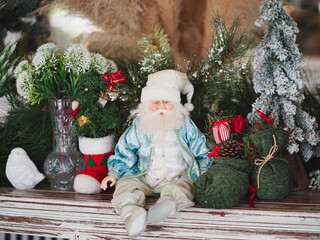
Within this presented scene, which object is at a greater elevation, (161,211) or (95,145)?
(95,145)

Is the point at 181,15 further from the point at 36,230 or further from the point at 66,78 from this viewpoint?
the point at 36,230

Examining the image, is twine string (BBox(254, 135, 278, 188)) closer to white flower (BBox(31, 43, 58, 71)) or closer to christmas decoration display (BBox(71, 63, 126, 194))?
christmas decoration display (BBox(71, 63, 126, 194))

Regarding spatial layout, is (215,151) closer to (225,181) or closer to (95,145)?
(225,181)

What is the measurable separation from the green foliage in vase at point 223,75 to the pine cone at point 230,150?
0.96 ft

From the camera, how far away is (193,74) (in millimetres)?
1728

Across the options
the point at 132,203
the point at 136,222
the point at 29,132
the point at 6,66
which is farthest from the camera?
the point at 6,66

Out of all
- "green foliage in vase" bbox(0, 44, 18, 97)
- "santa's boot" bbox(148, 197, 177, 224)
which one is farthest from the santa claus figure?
"green foliage in vase" bbox(0, 44, 18, 97)

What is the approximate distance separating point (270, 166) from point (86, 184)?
80cm

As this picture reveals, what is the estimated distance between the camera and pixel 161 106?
1551 mm

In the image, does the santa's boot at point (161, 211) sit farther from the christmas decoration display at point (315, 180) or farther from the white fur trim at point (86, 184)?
the christmas decoration display at point (315, 180)

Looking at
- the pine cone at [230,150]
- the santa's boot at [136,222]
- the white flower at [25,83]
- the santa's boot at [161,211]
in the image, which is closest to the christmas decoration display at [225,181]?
the pine cone at [230,150]

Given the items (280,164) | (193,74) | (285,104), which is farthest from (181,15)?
(280,164)

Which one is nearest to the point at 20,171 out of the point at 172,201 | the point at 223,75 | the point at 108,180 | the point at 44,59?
the point at 108,180

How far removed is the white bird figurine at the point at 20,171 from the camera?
5.26ft
